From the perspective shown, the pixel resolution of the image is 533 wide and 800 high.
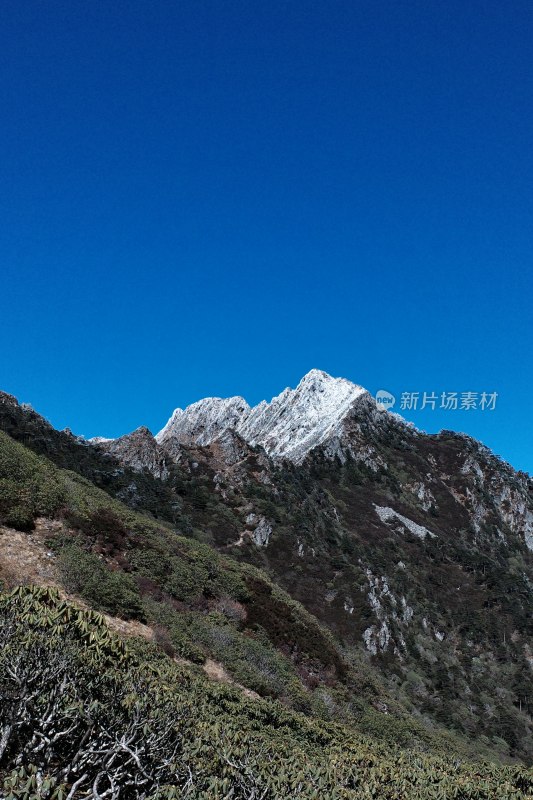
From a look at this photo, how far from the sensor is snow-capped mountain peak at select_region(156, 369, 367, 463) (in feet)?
406

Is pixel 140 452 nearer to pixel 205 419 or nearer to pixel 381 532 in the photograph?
pixel 381 532

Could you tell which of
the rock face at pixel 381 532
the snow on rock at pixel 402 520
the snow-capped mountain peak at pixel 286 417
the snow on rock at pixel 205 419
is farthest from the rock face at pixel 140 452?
the snow on rock at pixel 205 419

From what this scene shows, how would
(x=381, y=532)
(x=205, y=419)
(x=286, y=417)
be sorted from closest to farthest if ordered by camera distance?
(x=381, y=532)
(x=286, y=417)
(x=205, y=419)

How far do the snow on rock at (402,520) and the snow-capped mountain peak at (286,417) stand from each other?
21780 millimetres

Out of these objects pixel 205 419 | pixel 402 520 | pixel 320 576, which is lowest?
pixel 320 576

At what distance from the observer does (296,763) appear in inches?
→ 334

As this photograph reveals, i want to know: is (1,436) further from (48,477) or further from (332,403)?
(332,403)

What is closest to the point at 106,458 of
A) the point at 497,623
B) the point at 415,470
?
the point at 497,623

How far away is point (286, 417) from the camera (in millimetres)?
140750

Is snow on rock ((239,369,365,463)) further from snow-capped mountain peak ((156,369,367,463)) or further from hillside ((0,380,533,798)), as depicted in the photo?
hillside ((0,380,533,798))

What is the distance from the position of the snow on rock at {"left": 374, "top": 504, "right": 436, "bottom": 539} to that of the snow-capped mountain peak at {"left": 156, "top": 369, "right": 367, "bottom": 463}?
21780 mm

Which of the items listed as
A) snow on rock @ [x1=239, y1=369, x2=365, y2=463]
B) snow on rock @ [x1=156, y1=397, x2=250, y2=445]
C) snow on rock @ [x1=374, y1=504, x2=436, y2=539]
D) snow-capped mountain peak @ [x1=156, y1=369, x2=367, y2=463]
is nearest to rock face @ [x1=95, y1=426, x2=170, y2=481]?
snow-capped mountain peak @ [x1=156, y1=369, x2=367, y2=463]

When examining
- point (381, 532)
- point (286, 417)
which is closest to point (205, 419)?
point (286, 417)

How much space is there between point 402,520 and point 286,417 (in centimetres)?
5586
